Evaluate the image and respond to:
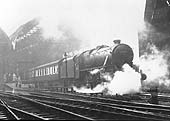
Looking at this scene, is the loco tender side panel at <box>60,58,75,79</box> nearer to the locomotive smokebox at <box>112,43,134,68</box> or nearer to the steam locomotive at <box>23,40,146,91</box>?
the steam locomotive at <box>23,40,146,91</box>

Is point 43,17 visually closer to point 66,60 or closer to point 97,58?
point 66,60

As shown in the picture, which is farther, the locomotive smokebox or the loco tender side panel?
the loco tender side panel

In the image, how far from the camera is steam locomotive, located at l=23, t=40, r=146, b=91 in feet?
51.4

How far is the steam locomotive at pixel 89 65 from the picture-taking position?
15.7 metres

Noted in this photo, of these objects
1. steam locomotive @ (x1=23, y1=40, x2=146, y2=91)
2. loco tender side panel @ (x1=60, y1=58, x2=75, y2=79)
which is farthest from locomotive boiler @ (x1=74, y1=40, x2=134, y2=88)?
loco tender side panel @ (x1=60, y1=58, x2=75, y2=79)

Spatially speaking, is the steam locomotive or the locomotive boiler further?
the steam locomotive

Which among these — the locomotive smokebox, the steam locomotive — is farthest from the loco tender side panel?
the locomotive smokebox

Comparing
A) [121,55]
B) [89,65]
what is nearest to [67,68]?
[89,65]

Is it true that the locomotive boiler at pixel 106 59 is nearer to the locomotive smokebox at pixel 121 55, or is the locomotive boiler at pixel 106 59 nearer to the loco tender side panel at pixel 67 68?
the locomotive smokebox at pixel 121 55

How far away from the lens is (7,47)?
51000 mm

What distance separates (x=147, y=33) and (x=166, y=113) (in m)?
13.1

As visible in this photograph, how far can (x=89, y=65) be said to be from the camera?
17891 millimetres

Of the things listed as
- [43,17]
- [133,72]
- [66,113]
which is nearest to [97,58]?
[133,72]

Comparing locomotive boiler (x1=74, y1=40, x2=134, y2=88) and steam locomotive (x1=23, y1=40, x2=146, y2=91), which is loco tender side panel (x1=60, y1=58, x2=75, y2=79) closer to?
steam locomotive (x1=23, y1=40, x2=146, y2=91)
